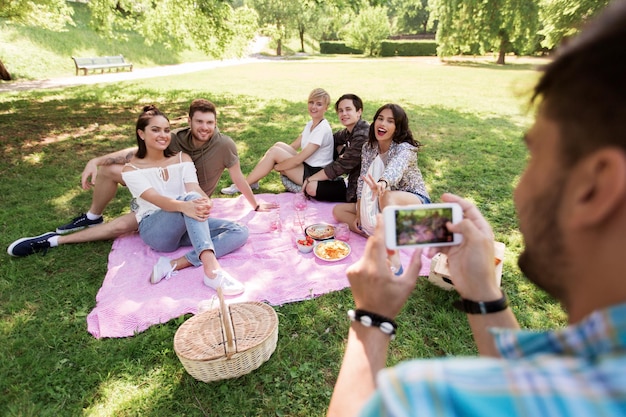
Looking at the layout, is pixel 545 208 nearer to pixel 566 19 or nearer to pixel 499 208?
pixel 499 208

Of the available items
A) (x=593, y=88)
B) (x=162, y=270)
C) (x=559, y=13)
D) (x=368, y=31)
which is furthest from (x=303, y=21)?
(x=593, y=88)

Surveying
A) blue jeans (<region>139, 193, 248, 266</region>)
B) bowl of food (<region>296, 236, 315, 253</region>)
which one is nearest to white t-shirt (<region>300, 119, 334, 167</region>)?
bowl of food (<region>296, 236, 315, 253</region>)

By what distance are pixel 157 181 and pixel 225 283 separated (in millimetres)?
1382

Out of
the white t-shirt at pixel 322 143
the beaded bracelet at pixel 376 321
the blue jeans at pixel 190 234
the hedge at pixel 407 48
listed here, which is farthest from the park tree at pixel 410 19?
the beaded bracelet at pixel 376 321

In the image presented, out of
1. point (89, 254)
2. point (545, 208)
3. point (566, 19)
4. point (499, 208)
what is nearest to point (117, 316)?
point (89, 254)

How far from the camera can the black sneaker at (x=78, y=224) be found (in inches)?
163

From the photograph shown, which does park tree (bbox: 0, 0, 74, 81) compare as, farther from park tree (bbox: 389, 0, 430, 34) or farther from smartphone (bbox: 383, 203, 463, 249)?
park tree (bbox: 389, 0, 430, 34)

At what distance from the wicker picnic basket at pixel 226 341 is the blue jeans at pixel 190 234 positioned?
3.34 ft

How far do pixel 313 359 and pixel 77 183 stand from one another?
16.3 feet

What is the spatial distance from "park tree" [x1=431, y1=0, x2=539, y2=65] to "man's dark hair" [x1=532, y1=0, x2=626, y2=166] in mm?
26424

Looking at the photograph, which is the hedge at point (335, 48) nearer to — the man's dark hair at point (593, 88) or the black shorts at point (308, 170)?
the black shorts at point (308, 170)

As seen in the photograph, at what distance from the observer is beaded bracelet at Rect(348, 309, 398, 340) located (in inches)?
46.2

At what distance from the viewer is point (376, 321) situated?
→ 3.89 ft

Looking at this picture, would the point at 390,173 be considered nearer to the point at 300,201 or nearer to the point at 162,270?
the point at 300,201
